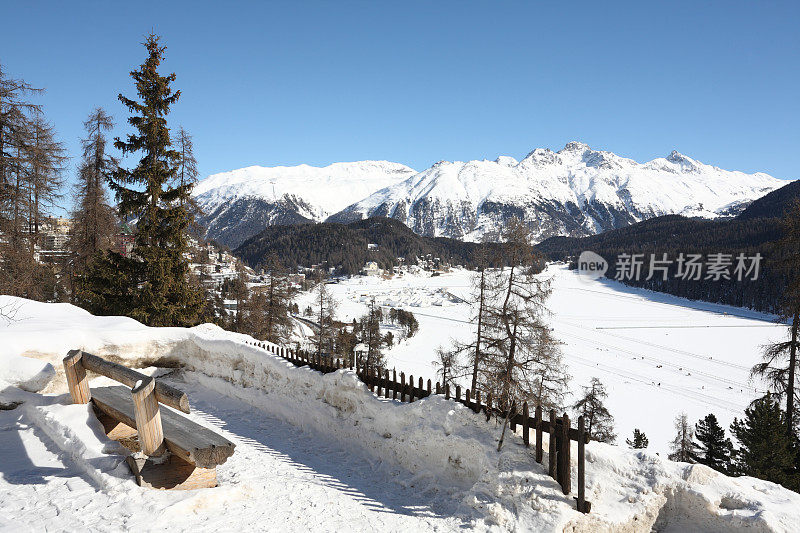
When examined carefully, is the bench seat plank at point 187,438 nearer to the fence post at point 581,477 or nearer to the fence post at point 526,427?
the fence post at point 526,427

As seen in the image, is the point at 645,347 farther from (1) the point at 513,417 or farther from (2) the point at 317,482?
(2) the point at 317,482

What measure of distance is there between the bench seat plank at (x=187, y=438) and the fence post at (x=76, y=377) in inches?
33.5

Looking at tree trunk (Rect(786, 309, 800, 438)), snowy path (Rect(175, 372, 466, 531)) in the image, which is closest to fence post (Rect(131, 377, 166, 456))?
snowy path (Rect(175, 372, 466, 531))

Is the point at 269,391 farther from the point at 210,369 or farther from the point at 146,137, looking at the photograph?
the point at 146,137

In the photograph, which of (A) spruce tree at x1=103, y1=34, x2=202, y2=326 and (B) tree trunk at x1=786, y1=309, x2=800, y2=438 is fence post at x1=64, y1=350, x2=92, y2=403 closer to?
(A) spruce tree at x1=103, y1=34, x2=202, y2=326

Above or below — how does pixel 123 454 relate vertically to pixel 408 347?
above

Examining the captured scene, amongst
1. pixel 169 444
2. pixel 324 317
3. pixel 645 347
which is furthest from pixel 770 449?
pixel 645 347

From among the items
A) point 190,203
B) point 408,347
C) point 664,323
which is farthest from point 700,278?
point 190,203

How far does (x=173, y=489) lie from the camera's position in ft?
17.2

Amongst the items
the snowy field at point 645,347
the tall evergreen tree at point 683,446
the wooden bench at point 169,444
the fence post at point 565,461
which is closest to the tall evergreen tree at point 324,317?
the snowy field at point 645,347

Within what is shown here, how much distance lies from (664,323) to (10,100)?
11786 cm

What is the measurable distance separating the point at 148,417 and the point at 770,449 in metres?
18.0

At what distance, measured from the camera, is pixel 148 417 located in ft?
17.4

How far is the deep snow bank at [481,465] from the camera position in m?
5.84
